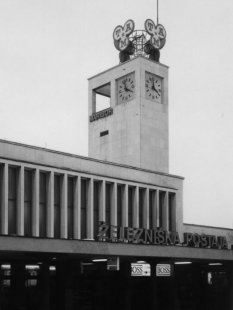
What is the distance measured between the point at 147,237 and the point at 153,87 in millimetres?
21911

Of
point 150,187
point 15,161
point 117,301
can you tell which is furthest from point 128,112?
point 15,161

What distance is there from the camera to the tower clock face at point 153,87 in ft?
184

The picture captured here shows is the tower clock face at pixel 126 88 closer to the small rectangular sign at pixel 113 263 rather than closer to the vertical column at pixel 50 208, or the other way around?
the vertical column at pixel 50 208

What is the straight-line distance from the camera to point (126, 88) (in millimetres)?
56344

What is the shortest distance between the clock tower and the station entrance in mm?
10712

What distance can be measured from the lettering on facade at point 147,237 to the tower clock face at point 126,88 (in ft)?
59.5

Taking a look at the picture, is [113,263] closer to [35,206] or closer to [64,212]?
[64,212]

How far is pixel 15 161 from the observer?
34969 mm

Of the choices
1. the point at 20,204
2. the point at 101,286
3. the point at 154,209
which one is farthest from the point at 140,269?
the point at 20,204

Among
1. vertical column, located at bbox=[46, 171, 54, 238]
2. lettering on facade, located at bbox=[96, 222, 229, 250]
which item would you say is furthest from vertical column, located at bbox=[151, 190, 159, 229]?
vertical column, located at bbox=[46, 171, 54, 238]

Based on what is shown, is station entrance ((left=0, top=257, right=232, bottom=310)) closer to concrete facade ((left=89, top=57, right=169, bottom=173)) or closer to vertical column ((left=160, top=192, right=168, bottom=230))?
vertical column ((left=160, top=192, right=168, bottom=230))

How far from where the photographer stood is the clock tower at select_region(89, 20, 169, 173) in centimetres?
5472

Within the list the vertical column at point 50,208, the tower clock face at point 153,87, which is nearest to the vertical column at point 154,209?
the vertical column at point 50,208

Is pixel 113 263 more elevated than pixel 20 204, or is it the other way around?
pixel 20 204
